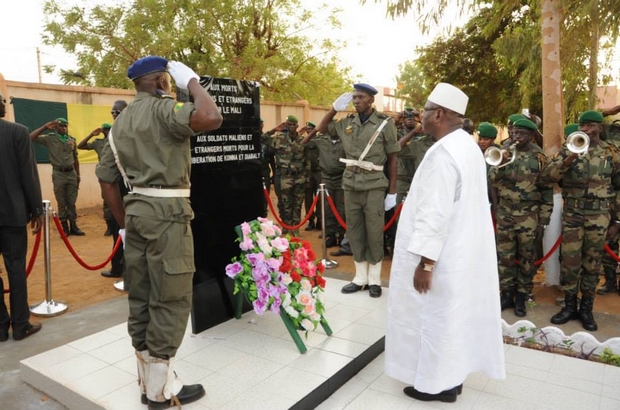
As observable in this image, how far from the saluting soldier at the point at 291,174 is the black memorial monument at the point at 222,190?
4.26m

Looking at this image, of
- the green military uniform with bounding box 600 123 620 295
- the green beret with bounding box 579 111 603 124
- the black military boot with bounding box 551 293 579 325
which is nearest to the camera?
the green beret with bounding box 579 111 603 124

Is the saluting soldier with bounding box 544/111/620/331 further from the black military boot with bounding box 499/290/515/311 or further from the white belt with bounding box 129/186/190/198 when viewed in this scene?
the white belt with bounding box 129/186/190/198

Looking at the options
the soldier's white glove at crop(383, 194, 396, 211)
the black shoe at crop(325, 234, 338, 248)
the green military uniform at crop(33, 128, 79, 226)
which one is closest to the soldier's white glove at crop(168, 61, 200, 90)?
the soldier's white glove at crop(383, 194, 396, 211)

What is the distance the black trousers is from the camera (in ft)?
14.1

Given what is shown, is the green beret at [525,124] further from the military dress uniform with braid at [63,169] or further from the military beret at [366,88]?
the military dress uniform with braid at [63,169]

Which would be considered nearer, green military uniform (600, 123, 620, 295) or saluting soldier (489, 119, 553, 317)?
saluting soldier (489, 119, 553, 317)

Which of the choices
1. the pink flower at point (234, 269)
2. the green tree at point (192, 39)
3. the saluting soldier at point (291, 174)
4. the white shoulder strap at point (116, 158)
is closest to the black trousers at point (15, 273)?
the pink flower at point (234, 269)

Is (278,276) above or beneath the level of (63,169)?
beneath

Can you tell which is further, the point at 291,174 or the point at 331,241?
the point at 291,174

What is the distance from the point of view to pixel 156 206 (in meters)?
2.69

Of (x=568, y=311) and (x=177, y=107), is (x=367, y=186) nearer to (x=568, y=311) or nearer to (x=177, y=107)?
(x=568, y=311)

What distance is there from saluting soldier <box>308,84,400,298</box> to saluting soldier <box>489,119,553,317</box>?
1219 mm

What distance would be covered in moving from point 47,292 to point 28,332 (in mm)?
811

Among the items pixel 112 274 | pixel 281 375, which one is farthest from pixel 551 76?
pixel 112 274
